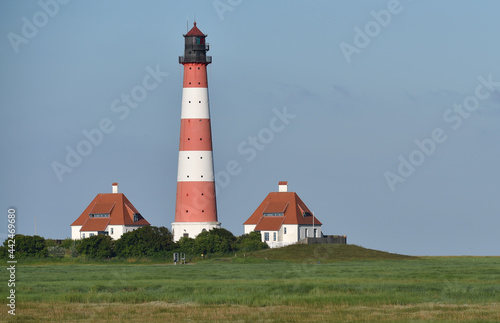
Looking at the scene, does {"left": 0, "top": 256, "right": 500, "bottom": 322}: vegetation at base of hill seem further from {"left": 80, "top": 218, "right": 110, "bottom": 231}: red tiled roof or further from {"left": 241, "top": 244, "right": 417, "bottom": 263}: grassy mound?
{"left": 80, "top": 218, "right": 110, "bottom": 231}: red tiled roof

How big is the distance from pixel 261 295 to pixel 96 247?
48476 millimetres

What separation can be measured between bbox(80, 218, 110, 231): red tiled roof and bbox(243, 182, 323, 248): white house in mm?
14780

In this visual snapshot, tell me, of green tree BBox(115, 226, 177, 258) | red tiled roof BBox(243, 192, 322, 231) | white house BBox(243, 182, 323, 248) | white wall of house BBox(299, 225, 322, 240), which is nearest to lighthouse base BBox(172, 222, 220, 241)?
green tree BBox(115, 226, 177, 258)

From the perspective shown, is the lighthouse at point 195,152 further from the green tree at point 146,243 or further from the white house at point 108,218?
the white house at point 108,218

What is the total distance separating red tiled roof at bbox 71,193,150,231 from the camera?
109500 mm

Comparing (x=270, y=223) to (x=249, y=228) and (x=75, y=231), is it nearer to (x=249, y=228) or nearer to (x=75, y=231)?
(x=249, y=228)

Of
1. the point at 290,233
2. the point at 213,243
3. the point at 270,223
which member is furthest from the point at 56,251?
the point at 290,233

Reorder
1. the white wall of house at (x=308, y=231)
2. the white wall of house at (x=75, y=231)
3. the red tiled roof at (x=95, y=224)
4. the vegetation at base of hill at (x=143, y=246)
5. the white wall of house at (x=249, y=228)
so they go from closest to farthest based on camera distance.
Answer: the vegetation at base of hill at (x=143, y=246) → the white wall of house at (x=308, y=231) → the white wall of house at (x=249, y=228) → the red tiled roof at (x=95, y=224) → the white wall of house at (x=75, y=231)

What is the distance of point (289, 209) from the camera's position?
107250 millimetres

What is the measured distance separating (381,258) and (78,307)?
2130 inches

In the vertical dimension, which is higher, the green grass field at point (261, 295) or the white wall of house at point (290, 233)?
the white wall of house at point (290, 233)

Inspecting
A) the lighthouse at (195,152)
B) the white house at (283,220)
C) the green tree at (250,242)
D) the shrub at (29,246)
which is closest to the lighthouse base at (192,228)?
the lighthouse at (195,152)

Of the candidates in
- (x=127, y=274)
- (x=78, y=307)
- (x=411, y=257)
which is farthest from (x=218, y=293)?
(x=411, y=257)

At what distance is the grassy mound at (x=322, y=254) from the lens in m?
91.3
